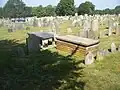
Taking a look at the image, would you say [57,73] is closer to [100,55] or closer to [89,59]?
[89,59]

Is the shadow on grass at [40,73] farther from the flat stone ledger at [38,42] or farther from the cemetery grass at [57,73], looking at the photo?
the flat stone ledger at [38,42]

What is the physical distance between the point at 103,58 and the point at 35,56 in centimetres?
385

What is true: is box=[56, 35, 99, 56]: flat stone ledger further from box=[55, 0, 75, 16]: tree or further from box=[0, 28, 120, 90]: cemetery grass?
box=[55, 0, 75, 16]: tree

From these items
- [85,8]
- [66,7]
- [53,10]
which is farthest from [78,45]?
[53,10]

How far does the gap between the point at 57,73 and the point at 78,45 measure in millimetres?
3385

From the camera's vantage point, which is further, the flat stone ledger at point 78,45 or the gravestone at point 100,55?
the flat stone ledger at point 78,45

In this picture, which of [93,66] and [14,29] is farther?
[14,29]

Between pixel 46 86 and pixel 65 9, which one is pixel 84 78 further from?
pixel 65 9

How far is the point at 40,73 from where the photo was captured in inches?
387

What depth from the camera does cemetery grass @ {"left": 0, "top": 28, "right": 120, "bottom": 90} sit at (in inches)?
328

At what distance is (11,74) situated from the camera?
978 cm

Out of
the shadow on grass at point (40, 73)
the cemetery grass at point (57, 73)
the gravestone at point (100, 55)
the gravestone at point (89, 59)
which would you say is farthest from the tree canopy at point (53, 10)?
the gravestone at point (89, 59)

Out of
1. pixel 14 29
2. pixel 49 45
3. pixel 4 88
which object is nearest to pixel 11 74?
pixel 4 88

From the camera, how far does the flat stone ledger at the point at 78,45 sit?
484 inches
